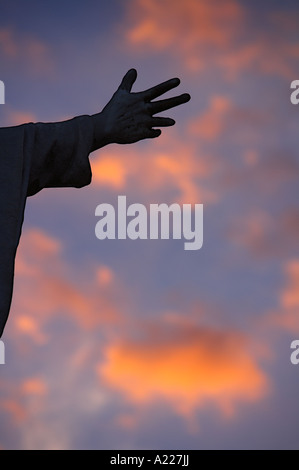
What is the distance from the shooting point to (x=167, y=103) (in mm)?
9219

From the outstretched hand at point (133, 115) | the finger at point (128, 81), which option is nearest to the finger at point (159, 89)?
the outstretched hand at point (133, 115)

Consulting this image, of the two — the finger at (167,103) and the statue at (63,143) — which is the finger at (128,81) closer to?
the statue at (63,143)

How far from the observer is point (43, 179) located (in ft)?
29.0

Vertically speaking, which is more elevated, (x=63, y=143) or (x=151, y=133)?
(x=151, y=133)

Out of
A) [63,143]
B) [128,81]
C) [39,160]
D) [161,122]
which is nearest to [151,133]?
[161,122]

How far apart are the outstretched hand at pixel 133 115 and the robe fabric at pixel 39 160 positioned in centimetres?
18

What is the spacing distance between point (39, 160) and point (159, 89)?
1.43 meters

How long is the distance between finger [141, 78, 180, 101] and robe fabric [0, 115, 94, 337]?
668 millimetres

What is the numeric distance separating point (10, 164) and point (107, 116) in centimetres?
124

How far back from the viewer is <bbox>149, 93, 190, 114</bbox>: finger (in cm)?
916

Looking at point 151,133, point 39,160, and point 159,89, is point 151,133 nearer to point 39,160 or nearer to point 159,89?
point 159,89

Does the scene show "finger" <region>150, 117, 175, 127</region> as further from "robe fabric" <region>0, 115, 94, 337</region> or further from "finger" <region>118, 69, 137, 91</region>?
"robe fabric" <region>0, 115, 94, 337</region>

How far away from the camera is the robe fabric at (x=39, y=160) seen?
8.15 m

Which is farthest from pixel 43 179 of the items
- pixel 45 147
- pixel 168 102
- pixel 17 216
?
pixel 168 102
